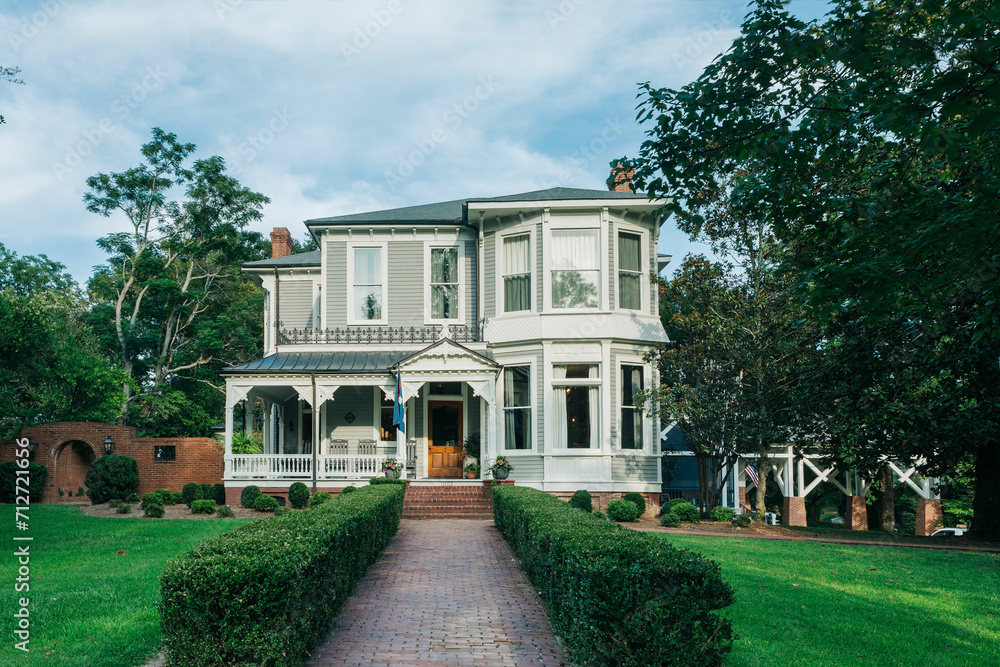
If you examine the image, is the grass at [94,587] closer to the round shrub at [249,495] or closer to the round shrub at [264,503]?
the round shrub at [264,503]

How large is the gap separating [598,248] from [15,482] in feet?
58.6

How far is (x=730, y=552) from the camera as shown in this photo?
1336 cm

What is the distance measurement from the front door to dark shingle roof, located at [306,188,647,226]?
5230mm

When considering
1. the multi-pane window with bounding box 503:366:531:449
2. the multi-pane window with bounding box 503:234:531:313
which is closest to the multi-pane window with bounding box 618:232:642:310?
the multi-pane window with bounding box 503:234:531:313

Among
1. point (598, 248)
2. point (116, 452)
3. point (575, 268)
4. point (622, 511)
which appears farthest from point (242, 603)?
point (116, 452)

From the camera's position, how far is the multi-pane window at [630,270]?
21.4m

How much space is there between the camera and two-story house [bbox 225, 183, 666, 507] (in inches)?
818

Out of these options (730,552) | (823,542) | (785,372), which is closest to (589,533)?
(730,552)

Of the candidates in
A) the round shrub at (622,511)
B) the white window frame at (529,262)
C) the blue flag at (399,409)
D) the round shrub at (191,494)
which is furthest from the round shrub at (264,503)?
the round shrub at (622,511)

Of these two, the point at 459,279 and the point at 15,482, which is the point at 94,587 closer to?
the point at 459,279

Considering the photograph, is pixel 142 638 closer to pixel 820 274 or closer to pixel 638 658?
pixel 638 658

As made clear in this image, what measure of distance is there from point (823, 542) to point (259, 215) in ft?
103

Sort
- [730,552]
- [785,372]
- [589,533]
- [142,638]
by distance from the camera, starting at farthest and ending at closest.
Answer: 1. [785,372]
2. [730,552]
3. [589,533]
4. [142,638]

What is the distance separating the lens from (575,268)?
69.5 ft
